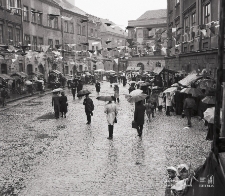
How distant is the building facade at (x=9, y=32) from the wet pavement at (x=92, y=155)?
17.0 m

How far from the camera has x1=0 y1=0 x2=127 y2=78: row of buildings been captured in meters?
31.7

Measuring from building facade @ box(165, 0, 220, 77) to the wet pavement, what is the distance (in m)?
A: 6.19

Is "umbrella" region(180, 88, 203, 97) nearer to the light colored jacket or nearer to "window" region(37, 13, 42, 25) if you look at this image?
the light colored jacket

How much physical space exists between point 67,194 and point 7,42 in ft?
95.0

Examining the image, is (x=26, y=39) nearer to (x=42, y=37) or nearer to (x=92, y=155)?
(x=42, y=37)

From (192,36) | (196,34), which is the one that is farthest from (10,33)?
(196,34)

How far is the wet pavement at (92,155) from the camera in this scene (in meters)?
7.47

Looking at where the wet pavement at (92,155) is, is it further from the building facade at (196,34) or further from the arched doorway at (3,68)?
the arched doorway at (3,68)

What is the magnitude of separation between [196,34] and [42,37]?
23291 mm

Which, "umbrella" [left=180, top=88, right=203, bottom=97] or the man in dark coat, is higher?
"umbrella" [left=180, top=88, right=203, bottom=97]

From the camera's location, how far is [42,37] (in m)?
43.1

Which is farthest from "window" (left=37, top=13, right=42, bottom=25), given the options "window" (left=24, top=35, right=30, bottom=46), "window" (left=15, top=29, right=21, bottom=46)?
"window" (left=15, top=29, right=21, bottom=46)

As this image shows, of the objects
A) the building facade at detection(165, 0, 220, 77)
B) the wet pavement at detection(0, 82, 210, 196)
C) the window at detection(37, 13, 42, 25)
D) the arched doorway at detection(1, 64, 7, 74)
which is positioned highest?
the window at detection(37, 13, 42, 25)

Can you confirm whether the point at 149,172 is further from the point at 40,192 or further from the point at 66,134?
the point at 66,134
